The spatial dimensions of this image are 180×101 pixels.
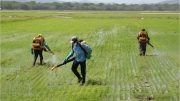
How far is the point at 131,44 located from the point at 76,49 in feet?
61.4

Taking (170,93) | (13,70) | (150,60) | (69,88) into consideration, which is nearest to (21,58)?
(13,70)

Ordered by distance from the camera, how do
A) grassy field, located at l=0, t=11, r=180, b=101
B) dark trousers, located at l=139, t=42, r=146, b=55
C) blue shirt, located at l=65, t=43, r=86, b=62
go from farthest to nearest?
1. dark trousers, located at l=139, t=42, r=146, b=55
2. blue shirt, located at l=65, t=43, r=86, b=62
3. grassy field, located at l=0, t=11, r=180, b=101

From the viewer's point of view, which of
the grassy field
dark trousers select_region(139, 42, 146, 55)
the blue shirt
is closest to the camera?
the grassy field

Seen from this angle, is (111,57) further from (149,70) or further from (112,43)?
(112,43)

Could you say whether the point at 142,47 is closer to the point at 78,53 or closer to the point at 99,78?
the point at 99,78

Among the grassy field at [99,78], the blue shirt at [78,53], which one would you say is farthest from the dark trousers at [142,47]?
the blue shirt at [78,53]

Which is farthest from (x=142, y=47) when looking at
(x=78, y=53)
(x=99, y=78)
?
(x=78, y=53)

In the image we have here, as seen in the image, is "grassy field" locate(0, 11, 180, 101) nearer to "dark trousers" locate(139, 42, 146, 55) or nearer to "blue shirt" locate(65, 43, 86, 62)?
"dark trousers" locate(139, 42, 146, 55)

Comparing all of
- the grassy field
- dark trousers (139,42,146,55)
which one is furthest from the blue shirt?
dark trousers (139,42,146,55)

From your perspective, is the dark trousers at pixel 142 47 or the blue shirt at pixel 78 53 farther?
the dark trousers at pixel 142 47

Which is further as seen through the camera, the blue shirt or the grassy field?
the blue shirt

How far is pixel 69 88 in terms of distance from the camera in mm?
15312

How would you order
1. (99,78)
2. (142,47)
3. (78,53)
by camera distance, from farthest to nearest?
(142,47)
(99,78)
(78,53)

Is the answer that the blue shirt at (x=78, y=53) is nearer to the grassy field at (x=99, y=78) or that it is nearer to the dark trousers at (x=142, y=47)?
the grassy field at (x=99, y=78)
